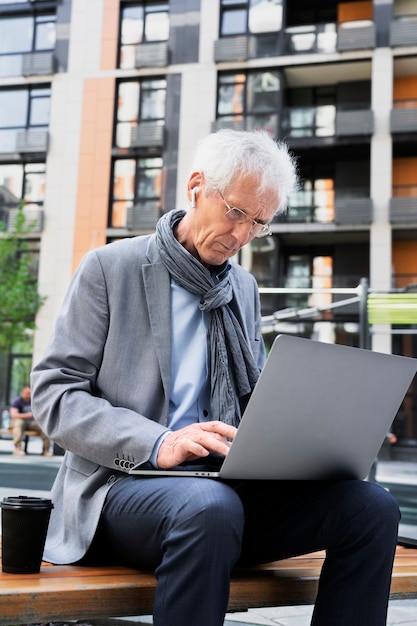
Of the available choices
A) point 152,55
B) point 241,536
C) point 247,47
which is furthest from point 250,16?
point 241,536

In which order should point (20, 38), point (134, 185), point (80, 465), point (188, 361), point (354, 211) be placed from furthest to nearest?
point (20, 38) → point (134, 185) → point (354, 211) → point (188, 361) → point (80, 465)

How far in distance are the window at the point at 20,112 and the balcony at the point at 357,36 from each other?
510 centimetres

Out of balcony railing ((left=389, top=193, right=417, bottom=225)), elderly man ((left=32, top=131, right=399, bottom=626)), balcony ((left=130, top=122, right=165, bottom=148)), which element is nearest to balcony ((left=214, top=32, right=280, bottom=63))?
balcony ((left=130, top=122, right=165, bottom=148))

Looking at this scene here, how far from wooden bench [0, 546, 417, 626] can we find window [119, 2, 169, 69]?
43.6ft

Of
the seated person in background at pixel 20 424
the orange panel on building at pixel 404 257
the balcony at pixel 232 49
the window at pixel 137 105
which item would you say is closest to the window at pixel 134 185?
the window at pixel 137 105

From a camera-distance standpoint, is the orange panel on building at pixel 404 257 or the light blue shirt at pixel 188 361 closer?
the light blue shirt at pixel 188 361

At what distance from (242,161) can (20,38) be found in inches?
543

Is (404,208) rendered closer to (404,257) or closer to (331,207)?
(404,257)

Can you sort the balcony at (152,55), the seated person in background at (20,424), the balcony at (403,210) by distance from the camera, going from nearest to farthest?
the seated person in background at (20,424) < the balcony at (403,210) < the balcony at (152,55)

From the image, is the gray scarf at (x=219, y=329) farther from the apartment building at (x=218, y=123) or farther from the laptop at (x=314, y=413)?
the apartment building at (x=218, y=123)

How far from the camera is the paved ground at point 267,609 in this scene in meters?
2.18

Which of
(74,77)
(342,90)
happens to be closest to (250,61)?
(342,90)

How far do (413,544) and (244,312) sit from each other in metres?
0.59

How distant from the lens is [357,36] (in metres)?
13.0
